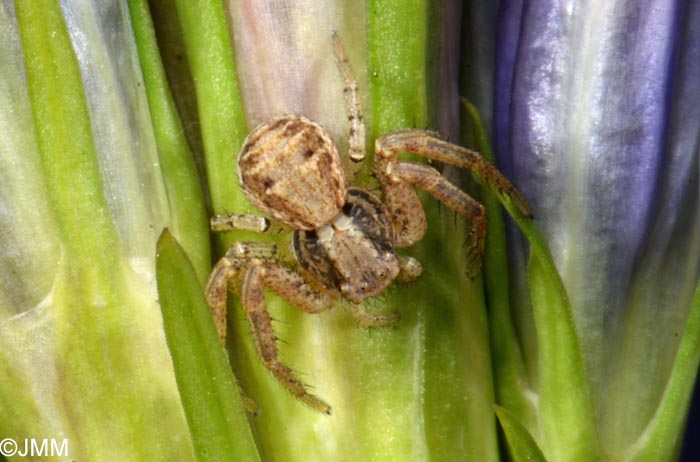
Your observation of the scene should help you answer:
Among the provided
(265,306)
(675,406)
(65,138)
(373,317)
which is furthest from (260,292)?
(675,406)

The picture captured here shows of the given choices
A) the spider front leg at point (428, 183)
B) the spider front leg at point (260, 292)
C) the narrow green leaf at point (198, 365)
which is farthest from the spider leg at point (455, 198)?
the narrow green leaf at point (198, 365)

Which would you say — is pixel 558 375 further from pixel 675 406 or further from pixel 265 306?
pixel 265 306

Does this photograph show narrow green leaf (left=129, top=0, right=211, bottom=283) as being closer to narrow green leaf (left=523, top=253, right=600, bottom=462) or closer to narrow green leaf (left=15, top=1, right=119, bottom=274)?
narrow green leaf (left=15, top=1, right=119, bottom=274)

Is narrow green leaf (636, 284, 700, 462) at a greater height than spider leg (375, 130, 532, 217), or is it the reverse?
spider leg (375, 130, 532, 217)

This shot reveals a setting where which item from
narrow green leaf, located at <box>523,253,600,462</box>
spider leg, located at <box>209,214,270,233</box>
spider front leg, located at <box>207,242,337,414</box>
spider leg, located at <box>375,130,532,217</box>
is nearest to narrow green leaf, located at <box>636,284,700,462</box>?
narrow green leaf, located at <box>523,253,600,462</box>

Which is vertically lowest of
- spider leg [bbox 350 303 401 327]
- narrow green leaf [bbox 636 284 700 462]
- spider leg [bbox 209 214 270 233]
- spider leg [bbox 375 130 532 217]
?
narrow green leaf [bbox 636 284 700 462]

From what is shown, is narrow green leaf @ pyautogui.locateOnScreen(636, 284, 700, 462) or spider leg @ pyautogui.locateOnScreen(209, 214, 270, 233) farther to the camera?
spider leg @ pyautogui.locateOnScreen(209, 214, 270, 233)
